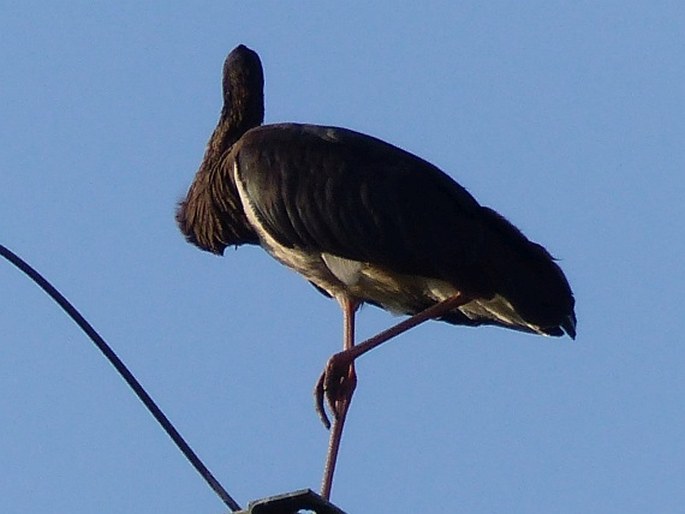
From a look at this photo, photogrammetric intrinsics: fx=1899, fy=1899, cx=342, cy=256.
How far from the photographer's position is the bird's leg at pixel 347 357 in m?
8.97

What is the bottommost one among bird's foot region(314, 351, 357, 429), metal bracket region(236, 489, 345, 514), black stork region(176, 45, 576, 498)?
metal bracket region(236, 489, 345, 514)

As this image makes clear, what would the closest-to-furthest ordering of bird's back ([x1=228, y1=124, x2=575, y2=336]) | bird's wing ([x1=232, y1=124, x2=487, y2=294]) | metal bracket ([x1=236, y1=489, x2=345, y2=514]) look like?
metal bracket ([x1=236, y1=489, x2=345, y2=514])
bird's back ([x1=228, y1=124, x2=575, y2=336])
bird's wing ([x1=232, y1=124, x2=487, y2=294])

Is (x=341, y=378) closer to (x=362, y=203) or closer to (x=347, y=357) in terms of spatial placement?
(x=347, y=357)

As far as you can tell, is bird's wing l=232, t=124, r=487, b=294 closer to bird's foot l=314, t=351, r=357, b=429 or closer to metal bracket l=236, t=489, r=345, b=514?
bird's foot l=314, t=351, r=357, b=429

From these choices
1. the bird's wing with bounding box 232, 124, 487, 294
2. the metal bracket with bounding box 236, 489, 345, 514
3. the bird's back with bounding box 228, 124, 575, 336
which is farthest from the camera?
the bird's wing with bounding box 232, 124, 487, 294

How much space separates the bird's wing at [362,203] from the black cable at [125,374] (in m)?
2.90

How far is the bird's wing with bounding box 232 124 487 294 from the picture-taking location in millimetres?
8930

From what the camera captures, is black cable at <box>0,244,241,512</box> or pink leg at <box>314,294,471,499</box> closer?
black cable at <box>0,244,241,512</box>

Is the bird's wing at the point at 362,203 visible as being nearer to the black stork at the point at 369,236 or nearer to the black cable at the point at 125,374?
the black stork at the point at 369,236

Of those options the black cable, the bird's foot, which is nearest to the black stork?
the bird's foot

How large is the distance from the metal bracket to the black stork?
349 centimetres

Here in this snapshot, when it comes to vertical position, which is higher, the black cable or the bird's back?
the bird's back

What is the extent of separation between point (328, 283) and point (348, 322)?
24cm

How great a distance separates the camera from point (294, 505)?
525 centimetres
